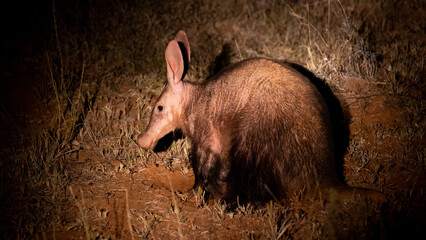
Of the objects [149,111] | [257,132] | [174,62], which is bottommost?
[257,132]

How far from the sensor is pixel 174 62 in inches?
132

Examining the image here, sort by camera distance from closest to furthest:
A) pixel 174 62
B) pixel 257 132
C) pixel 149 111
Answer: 1. pixel 257 132
2. pixel 174 62
3. pixel 149 111

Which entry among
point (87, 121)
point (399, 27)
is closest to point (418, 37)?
point (399, 27)

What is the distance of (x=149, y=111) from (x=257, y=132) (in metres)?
1.96

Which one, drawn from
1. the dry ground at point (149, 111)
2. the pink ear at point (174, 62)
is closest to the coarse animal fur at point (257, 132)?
the pink ear at point (174, 62)

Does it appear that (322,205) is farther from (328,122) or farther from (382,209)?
(328,122)

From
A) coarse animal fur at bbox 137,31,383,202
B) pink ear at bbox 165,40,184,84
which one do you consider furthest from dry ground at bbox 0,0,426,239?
A: pink ear at bbox 165,40,184,84

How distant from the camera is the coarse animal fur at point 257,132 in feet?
9.43

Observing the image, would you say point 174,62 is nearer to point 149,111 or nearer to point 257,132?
point 257,132

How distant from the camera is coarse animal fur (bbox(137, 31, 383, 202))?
2.88m

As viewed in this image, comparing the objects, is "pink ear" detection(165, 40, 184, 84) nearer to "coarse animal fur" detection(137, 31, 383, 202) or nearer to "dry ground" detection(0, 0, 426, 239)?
"coarse animal fur" detection(137, 31, 383, 202)

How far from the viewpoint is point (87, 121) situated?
434 centimetres

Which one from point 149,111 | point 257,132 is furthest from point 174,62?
point 149,111

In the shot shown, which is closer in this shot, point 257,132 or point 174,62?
point 257,132
